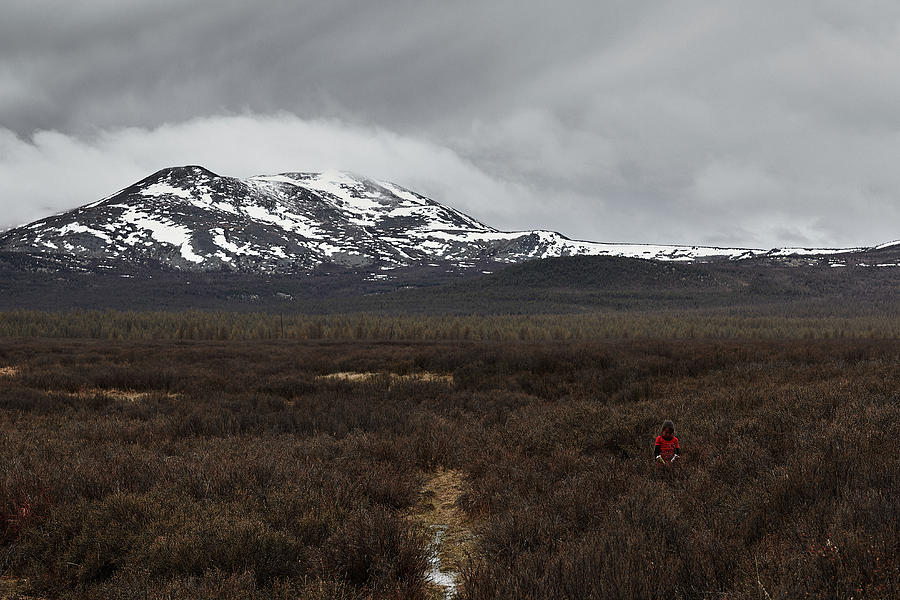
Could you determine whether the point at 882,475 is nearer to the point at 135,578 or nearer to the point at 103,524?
the point at 135,578

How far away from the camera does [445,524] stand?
6.35m

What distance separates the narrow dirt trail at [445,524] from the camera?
4.89 metres

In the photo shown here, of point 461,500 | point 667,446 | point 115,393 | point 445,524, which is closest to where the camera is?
point 445,524

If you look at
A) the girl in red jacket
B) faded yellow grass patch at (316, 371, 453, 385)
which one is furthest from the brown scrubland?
faded yellow grass patch at (316, 371, 453, 385)

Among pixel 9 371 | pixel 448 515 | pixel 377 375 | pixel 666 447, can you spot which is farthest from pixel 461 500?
pixel 9 371

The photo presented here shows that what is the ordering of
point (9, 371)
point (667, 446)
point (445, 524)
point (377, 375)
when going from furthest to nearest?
point (9, 371) < point (377, 375) < point (667, 446) < point (445, 524)

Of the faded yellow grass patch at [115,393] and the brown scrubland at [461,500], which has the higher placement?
the brown scrubland at [461,500]

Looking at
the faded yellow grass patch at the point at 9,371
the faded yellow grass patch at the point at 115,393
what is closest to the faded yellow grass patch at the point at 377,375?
the faded yellow grass patch at the point at 115,393

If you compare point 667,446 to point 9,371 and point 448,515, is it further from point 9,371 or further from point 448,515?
point 9,371

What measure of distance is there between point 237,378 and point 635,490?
56.6ft

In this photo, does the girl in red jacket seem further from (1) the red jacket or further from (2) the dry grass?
(2) the dry grass

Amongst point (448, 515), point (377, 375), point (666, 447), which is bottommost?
point (377, 375)

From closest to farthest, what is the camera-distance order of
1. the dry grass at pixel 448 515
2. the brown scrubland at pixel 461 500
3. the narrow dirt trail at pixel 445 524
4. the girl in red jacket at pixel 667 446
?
the brown scrubland at pixel 461 500 < the narrow dirt trail at pixel 445 524 < the dry grass at pixel 448 515 < the girl in red jacket at pixel 667 446

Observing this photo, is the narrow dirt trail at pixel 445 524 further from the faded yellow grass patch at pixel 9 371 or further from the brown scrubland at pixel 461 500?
the faded yellow grass patch at pixel 9 371
